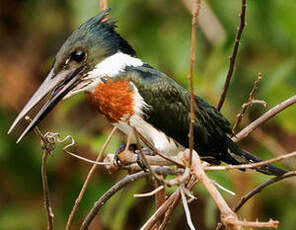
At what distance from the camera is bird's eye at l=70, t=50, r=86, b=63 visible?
211 cm

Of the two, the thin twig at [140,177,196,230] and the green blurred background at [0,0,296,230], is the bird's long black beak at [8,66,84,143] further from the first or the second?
the green blurred background at [0,0,296,230]

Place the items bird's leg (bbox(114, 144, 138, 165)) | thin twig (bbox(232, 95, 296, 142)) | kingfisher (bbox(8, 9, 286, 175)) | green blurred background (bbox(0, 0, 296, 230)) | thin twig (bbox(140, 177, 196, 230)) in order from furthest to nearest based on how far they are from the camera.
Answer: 1. green blurred background (bbox(0, 0, 296, 230))
2. kingfisher (bbox(8, 9, 286, 175))
3. bird's leg (bbox(114, 144, 138, 165))
4. thin twig (bbox(232, 95, 296, 142))
5. thin twig (bbox(140, 177, 196, 230))

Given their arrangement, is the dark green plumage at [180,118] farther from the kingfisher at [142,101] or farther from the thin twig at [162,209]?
the thin twig at [162,209]

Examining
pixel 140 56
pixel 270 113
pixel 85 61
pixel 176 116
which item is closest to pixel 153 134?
pixel 176 116

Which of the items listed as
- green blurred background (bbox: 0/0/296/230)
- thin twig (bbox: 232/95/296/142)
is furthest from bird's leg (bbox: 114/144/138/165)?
green blurred background (bbox: 0/0/296/230)

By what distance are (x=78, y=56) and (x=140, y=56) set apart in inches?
47.1

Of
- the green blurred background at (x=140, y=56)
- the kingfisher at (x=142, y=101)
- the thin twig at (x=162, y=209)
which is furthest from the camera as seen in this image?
the green blurred background at (x=140, y=56)

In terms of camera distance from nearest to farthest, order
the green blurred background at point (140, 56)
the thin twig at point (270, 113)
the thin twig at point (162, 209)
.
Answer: the thin twig at point (162, 209), the thin twig at point (270, 113), the green blurred background at point (140, 56)

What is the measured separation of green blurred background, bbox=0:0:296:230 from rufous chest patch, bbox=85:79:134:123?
80 cm

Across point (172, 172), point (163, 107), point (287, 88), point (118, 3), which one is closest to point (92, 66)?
point (163, 107)

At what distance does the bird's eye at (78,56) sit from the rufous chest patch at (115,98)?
0.12 metres

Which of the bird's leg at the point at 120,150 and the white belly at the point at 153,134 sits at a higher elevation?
the white belly at the point at 153,134

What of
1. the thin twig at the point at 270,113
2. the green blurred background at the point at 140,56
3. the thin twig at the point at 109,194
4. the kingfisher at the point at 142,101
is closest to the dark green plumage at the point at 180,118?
the kingfisher at the point at 142,101

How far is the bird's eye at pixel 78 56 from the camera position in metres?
2.11
